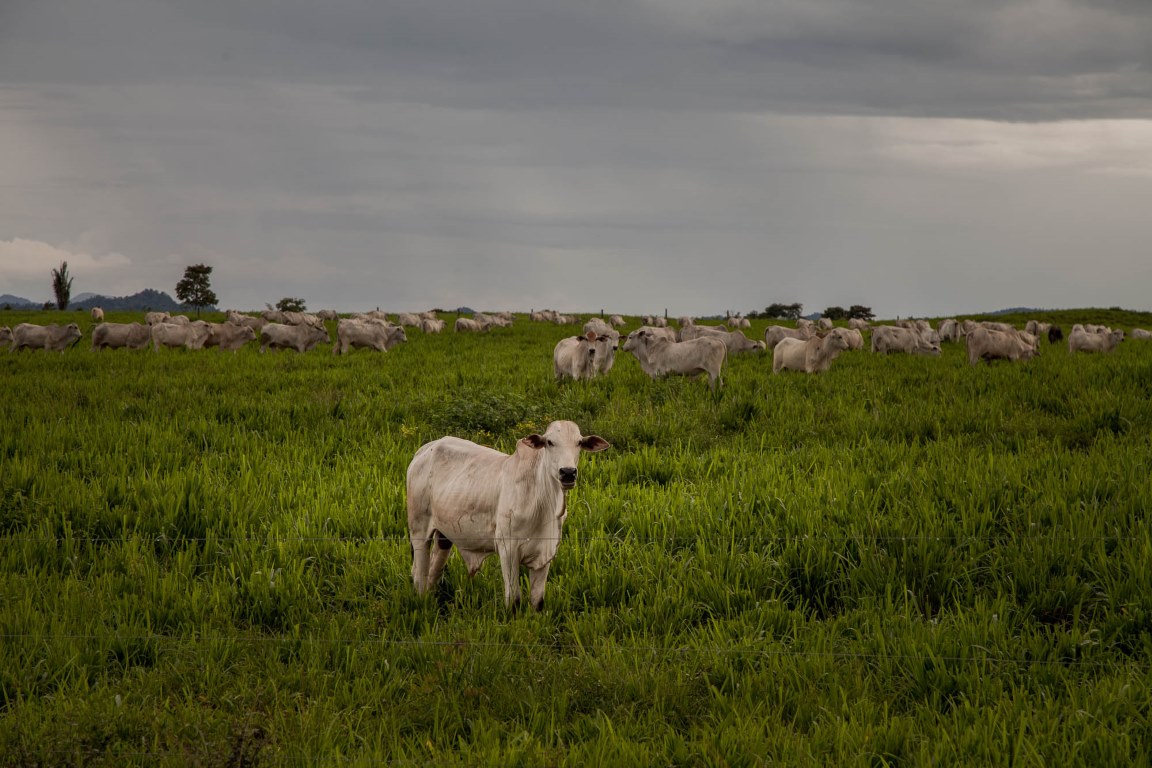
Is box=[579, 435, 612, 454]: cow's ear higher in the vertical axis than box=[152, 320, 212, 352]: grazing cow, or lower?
lower

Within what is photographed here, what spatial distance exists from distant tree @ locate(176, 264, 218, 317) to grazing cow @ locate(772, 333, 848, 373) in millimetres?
90838

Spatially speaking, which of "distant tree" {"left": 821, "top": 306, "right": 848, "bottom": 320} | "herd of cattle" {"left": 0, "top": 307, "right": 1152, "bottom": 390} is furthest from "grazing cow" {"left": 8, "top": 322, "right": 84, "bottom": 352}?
"distant tree" {"left": 821, "top": 306, "right": 848, "bottom": 320}

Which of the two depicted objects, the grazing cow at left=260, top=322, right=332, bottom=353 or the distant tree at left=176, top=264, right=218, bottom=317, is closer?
the grazing cow at left=260, top=322, right=332, bottom=353

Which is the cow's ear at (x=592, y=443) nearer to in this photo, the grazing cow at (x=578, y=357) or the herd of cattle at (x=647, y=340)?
the herd of cattle at (x=647, y=340)

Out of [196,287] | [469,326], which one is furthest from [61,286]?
A: [469,326]

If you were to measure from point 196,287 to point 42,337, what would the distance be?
7571 centimetres

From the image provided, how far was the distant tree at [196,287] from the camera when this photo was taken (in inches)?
3770

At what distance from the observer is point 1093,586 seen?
5871mm

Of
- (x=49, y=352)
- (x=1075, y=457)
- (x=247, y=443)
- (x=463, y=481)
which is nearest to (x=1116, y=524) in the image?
(x=1075, y=457)

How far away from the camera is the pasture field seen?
418 cm

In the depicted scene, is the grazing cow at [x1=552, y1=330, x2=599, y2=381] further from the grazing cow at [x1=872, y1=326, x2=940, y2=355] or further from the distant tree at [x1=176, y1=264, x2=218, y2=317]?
the distant tree at [x1=176, y1=264, x2=218, y2=317]

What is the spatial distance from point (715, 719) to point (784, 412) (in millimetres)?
9228

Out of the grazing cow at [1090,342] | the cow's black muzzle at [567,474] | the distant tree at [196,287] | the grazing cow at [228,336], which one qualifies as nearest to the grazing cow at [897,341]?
the grazing cow at [1090,342]

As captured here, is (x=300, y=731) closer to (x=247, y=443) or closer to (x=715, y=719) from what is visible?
(x=715, y=719)
